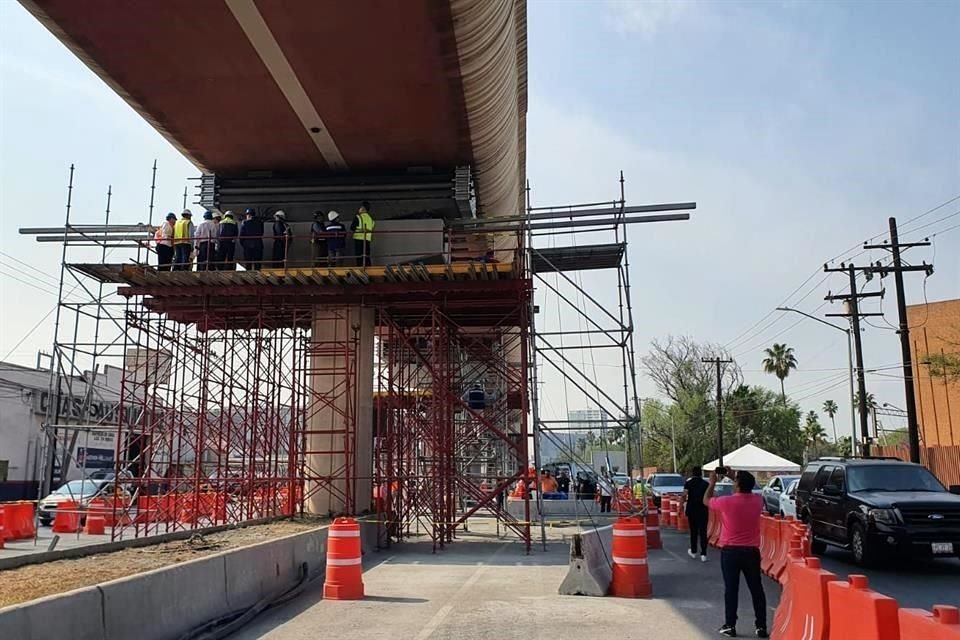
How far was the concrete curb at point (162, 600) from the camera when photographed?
5980 mm

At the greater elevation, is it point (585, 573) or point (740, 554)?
point (740, 554)

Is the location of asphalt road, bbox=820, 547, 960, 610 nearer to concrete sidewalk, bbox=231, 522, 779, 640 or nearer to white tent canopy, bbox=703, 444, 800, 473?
concrete sidewalk, bbox=231, 522, 779, 640

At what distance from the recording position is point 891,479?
1512 cm

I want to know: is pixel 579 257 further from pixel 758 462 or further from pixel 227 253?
pixel 758 462

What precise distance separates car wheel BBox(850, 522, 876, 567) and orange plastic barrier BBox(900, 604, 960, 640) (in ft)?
35.2

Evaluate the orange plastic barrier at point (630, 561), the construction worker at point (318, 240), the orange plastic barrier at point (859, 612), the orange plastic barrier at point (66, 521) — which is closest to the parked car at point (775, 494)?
the orange plastic barrier at point (630, 561)

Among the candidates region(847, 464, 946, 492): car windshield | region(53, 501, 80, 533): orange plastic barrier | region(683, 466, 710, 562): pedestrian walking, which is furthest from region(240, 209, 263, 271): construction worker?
region(847, 464, 946, 492): car windshield

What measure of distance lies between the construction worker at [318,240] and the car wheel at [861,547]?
468 inches

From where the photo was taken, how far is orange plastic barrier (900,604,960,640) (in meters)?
3.64

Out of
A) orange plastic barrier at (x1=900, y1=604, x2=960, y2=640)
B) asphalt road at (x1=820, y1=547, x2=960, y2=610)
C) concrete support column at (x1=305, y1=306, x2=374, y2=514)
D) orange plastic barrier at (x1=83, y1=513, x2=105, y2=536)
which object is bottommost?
asphalt road at (x1=820, y1=547, x2=960, y2=610)

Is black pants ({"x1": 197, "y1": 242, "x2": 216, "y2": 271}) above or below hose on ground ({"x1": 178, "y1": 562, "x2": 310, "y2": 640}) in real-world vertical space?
above

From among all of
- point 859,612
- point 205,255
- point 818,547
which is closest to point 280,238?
point 205,255

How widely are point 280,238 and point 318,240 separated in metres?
0.97

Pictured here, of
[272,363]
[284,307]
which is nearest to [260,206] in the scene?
[284,307]
